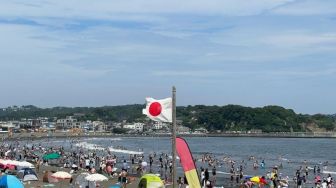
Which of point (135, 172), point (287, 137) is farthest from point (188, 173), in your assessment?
point (287, 137)

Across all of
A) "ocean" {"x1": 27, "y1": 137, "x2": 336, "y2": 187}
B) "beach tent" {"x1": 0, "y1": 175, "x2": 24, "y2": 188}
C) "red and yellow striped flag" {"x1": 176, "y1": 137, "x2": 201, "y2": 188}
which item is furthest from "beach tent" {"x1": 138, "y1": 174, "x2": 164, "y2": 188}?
"ocean" {"x1": 27, "y1": 137, "x2": 336, "y2": 187}

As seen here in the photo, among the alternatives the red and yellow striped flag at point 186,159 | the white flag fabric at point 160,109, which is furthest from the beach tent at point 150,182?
the white flag fabric at point 160,109

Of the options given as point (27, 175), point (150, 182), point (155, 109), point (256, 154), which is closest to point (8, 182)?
point (150, 182)

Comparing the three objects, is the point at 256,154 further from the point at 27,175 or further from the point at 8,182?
the point at 8,182

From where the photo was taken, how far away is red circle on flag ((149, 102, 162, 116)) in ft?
32.1

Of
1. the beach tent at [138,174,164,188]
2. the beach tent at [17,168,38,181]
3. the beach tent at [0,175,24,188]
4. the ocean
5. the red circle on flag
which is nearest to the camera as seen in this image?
the red circle on flag

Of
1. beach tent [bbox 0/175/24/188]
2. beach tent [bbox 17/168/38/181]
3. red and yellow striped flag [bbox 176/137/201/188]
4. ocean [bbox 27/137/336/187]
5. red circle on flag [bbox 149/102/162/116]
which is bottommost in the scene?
ocean [bbox 27/137/336/187]

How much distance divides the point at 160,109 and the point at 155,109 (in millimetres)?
85

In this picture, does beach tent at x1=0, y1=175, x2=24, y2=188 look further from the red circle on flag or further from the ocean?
the ocean

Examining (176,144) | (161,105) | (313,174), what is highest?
(161,105)

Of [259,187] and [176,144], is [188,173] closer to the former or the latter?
[176,144]

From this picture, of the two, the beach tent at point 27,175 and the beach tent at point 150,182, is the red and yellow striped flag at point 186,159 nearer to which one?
the beach tent at point 150,182

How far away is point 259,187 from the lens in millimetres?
38094

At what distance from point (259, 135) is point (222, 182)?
6112 inches
